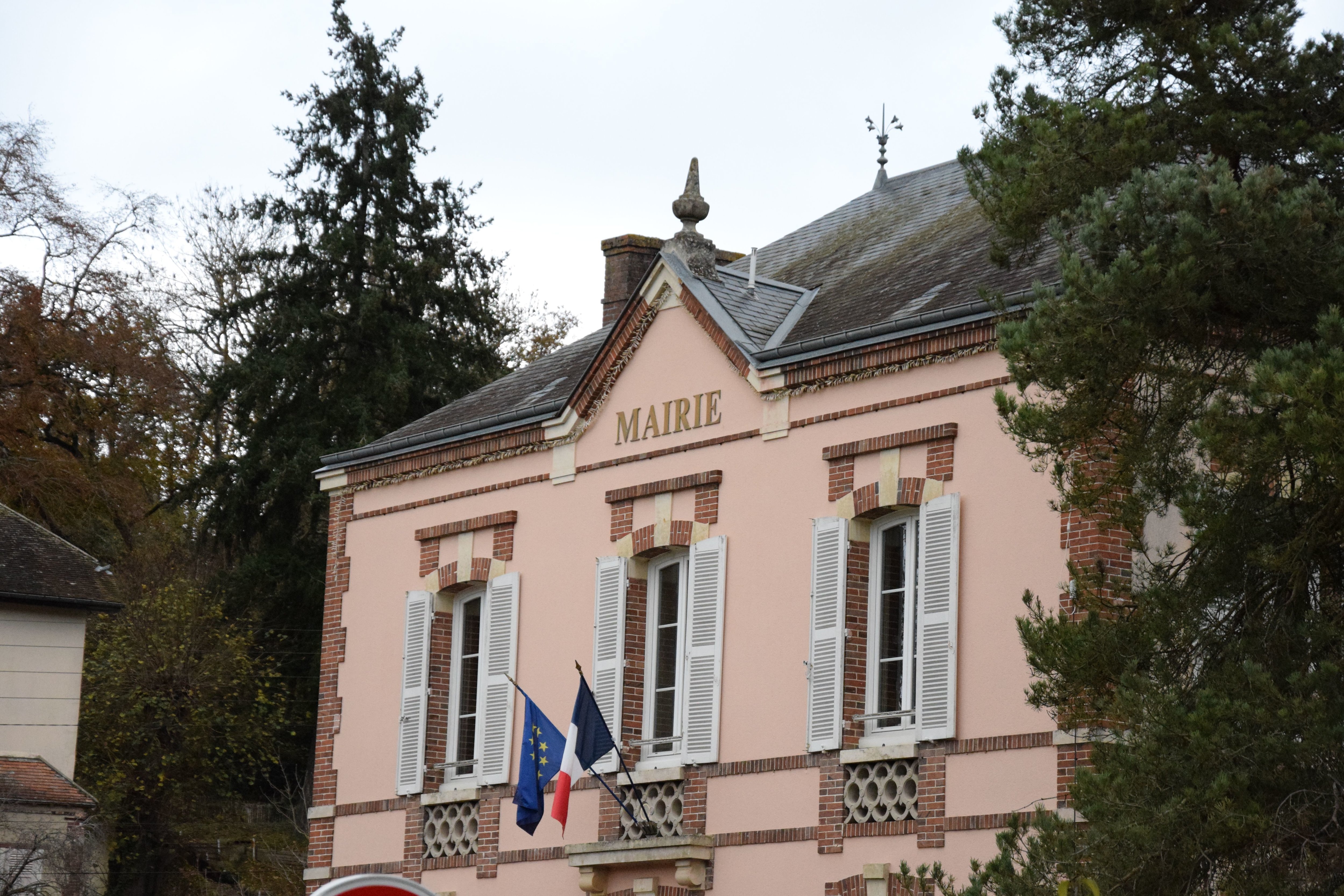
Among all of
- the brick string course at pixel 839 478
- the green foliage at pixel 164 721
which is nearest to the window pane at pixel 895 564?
the brick string course at pixel 839 478

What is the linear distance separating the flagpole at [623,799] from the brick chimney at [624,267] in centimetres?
623

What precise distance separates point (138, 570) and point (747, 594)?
19968mm

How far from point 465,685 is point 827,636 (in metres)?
5.21

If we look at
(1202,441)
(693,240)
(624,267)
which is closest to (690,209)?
(693,240)

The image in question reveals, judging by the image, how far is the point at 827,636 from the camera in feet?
52.9

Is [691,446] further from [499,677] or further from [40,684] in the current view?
[40,684]

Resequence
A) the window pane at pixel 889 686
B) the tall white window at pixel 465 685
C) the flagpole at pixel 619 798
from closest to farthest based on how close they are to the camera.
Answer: the window pane at pixel 889 686 < the flagpole at pixel 619 798 < the tall white window at pixel 465 685

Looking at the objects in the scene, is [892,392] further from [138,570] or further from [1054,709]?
[138,570]

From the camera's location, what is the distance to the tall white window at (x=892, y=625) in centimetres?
1575

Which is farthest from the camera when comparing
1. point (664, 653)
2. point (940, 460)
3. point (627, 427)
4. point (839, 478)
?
point (627, 427)

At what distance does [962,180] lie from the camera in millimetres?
19750

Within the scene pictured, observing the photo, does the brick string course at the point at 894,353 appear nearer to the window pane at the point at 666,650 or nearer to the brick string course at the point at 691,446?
the brick string course at the point at 691,446

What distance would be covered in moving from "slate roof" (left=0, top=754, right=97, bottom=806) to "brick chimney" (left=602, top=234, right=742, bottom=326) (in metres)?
8.90

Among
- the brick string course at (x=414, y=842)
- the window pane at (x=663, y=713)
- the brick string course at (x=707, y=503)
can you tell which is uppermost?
the brick string course at (x=707, y=503)
